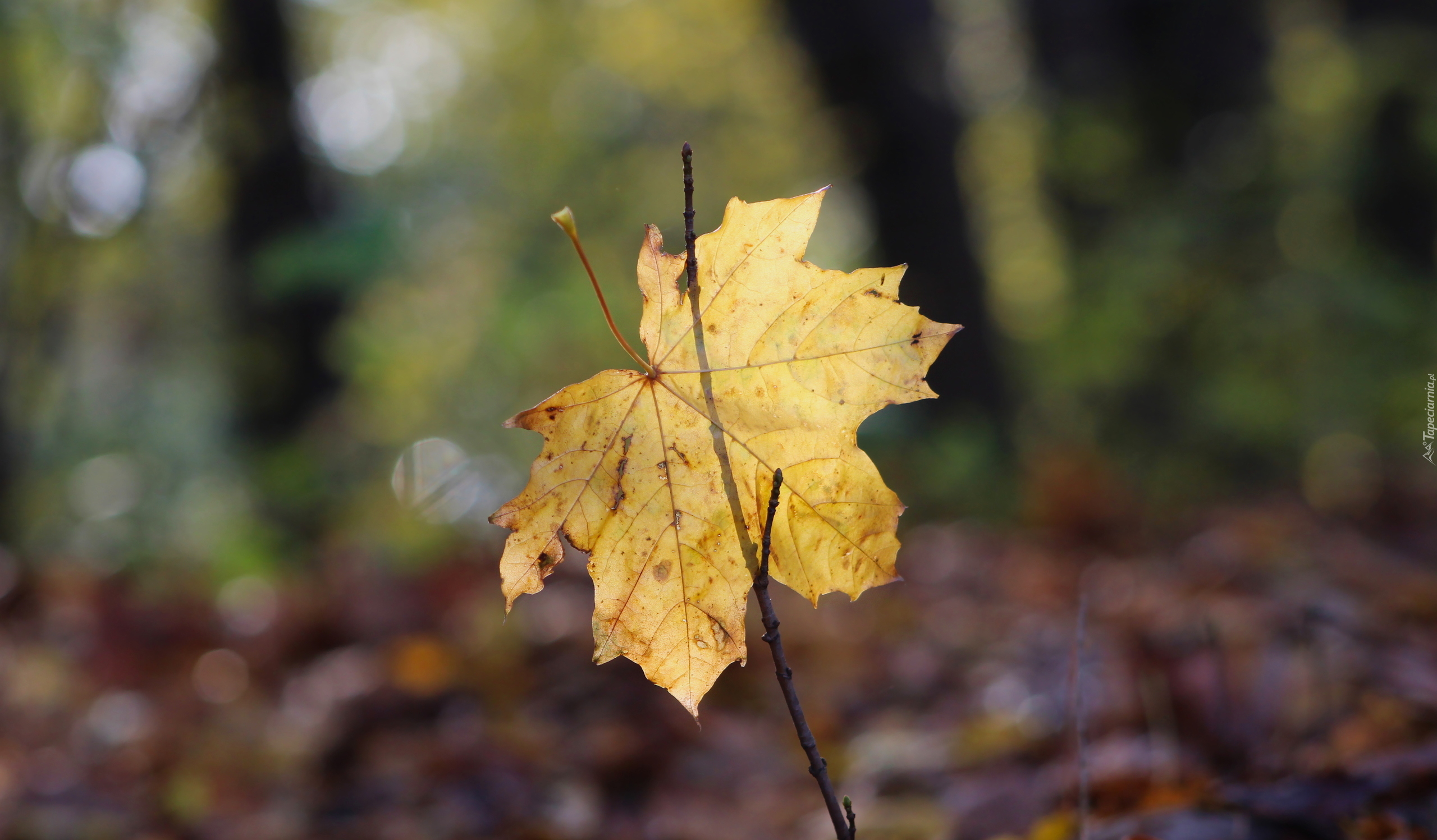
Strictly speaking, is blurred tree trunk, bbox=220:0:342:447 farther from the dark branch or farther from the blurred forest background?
the dark branch

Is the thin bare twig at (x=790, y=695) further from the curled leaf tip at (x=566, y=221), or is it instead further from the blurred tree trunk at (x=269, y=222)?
the blurred tree trunk at (x=269, y=222)

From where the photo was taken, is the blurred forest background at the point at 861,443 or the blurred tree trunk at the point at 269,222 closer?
the blurred forest background at the point at 861,443

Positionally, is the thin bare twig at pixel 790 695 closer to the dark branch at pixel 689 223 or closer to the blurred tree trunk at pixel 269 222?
the dark branch at pixel 689 223

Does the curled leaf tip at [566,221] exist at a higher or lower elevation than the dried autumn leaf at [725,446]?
higher


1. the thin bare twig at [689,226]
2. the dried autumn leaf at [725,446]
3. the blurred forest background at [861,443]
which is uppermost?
the thin bare twig at [689,226]

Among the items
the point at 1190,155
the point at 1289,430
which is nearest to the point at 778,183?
the point at 1190,155

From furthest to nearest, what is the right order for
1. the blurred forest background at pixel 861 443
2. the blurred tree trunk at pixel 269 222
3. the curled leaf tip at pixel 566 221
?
the blurred tree trunk at pixel 269 222 → the blurred forest background at pixel 861 443 → the curled leaf tip at pixel 566 221

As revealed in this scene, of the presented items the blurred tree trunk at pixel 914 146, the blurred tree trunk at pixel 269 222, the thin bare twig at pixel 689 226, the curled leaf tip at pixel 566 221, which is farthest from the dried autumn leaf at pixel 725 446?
the blurred tree trunk at pixel 269 222

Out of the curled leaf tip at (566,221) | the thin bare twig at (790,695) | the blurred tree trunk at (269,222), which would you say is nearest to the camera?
the curled leaf tip at (566,221)
